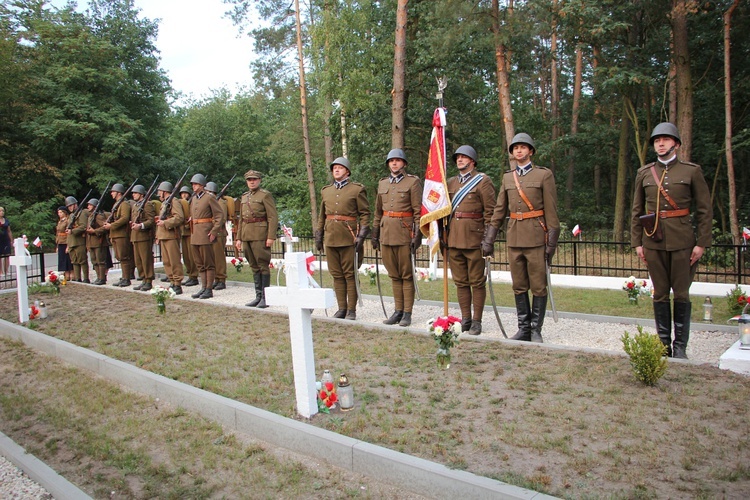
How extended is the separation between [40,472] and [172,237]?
8498mm

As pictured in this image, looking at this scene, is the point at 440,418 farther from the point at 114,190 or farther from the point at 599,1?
the point at 599,1

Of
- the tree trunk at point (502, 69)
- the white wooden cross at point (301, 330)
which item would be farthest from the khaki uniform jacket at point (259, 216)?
the tree trunk at point (502, 69)

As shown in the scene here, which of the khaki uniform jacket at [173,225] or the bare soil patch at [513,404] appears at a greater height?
the khaki uniform jacket at [173,225]

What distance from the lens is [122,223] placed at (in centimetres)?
1267

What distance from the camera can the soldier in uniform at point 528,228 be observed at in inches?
249

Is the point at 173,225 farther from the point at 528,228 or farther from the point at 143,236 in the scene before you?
the point at 528,228

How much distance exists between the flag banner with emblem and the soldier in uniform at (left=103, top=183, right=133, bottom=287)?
805cm

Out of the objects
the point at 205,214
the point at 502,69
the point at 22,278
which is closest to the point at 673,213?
the point at 205,214

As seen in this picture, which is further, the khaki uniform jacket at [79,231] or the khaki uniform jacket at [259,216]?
the khaki uniform jacket at [79,231]

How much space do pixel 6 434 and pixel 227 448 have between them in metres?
2.02

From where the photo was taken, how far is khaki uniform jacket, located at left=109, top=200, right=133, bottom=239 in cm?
1262

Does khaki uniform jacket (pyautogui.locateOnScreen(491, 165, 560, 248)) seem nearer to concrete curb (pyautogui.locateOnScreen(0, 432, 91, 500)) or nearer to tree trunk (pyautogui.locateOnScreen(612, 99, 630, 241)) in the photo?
concrete curb (pyautogui.locateOnScreen(0, 432, 91, 500))

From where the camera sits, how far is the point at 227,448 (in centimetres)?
414

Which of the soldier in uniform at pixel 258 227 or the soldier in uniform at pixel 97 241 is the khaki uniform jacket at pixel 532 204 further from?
the soldier in uniform at pixel 97 241
